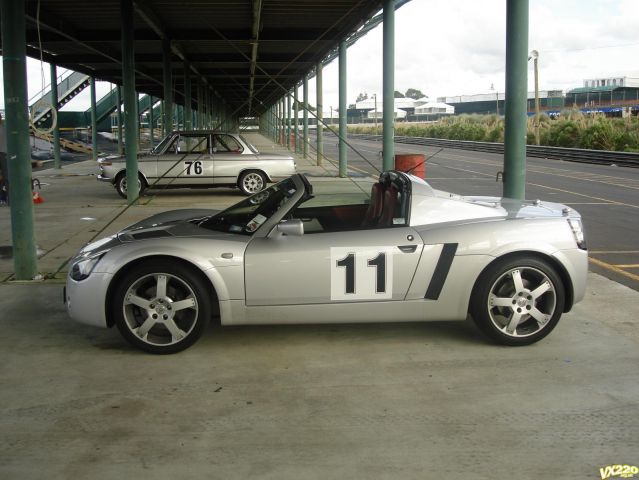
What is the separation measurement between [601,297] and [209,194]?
12.2 meters

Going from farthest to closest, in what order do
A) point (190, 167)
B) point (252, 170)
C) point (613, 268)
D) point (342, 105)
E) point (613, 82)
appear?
1. point (613, 82)
2. point (342, 105)
3. point (252, 170)
4. point (190, 167)
5. point (613, 268)

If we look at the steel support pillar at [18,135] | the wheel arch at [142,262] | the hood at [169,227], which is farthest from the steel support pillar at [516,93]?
the steel support pillar at [18,135]

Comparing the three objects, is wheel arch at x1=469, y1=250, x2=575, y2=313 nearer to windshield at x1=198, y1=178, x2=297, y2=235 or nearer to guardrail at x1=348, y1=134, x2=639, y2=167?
windshield at x1=198, y1=178, x2=297, y2=235

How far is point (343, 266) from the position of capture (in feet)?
16.2

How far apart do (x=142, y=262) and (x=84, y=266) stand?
47cm

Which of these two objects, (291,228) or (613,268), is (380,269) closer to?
(291,228)

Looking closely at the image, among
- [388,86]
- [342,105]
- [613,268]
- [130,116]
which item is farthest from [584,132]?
[613,268]

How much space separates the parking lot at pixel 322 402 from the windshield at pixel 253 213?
0.87 m

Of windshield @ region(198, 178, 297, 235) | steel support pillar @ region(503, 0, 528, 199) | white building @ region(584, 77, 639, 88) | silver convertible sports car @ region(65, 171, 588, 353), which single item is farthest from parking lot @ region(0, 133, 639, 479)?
white building @ region(584, 77, 639, 88)

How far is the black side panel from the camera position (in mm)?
4992

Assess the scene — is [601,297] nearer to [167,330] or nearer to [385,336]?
[385,336]

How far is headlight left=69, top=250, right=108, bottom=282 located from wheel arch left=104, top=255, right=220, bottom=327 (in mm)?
196

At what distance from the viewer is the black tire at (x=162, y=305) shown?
4.87 meters

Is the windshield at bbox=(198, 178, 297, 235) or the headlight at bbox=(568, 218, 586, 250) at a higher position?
the windshield at bbox=(198, 178, 297, 235)
